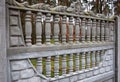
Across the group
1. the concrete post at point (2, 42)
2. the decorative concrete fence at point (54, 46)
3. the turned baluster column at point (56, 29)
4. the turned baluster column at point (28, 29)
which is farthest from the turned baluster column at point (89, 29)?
the concrete post at point (2, 42)

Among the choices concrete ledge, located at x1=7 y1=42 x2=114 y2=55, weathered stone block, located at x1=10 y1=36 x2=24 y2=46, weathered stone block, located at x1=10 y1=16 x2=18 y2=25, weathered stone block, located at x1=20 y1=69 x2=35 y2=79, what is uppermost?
weathered stone block, located at x1=10 y1=16 x2=18 y2=25

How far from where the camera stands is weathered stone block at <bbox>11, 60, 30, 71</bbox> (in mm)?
2832

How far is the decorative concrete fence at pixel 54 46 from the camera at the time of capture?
2887 millimetres

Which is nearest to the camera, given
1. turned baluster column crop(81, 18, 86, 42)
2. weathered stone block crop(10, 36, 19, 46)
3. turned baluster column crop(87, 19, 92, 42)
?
weathered stone block crop(10, 36, 19, 46)

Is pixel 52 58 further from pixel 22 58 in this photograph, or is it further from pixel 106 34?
pixel 106 34

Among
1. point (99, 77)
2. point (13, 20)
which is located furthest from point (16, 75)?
point (99, 77)

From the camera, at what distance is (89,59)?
14.3 feet

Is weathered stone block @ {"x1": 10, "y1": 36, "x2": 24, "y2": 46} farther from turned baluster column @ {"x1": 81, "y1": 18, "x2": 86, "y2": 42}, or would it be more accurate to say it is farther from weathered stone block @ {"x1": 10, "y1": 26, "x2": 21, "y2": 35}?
turned baluster column @ {"x1": 81, "y1": 18, "x2": 86, "y2": 42}

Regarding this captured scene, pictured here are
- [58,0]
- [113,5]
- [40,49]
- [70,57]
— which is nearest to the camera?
[40,49]

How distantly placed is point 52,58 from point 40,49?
353 millimetres

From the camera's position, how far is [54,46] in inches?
135

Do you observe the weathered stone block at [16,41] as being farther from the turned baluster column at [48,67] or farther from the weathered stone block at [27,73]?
the turned baluster column at [48,67]

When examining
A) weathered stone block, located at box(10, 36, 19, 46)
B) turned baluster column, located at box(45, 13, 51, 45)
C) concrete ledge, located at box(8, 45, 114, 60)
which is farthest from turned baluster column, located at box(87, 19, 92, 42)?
weathered stone block, located at box(10, 36, 19, 46)

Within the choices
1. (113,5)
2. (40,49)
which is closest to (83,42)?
(40,49)
